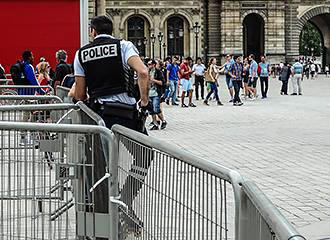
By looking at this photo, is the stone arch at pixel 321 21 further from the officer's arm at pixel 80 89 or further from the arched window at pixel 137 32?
the officer's arm at pixel 80 89

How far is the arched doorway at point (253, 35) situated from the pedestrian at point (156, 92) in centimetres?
5572

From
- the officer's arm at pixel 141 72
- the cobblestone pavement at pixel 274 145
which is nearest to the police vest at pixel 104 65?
the officer's arm at pixel 141 72

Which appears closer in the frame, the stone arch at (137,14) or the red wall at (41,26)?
the red wall at (41,26)

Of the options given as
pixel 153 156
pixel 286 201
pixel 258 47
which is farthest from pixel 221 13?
pixel 153 156

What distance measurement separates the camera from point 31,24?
22.2 metres

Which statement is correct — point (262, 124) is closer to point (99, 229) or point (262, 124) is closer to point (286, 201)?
point (286, 201)

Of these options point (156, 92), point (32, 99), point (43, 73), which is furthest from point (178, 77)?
point (32, 99)

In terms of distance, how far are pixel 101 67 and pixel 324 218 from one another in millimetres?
2728

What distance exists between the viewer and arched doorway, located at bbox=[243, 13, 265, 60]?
75.4 m

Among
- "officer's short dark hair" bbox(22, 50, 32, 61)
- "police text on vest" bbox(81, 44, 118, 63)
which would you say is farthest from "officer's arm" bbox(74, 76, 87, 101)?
"officer's short dark hair" bbox(22, 50, 32, 61)

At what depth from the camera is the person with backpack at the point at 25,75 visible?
17172 mm

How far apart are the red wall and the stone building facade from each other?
1981 inches

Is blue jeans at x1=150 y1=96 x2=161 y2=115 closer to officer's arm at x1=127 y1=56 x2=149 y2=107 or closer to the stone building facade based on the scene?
officer's arm at x1=127 y1=56 x2=149 y2=107

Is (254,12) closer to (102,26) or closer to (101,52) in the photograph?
(102,26)
